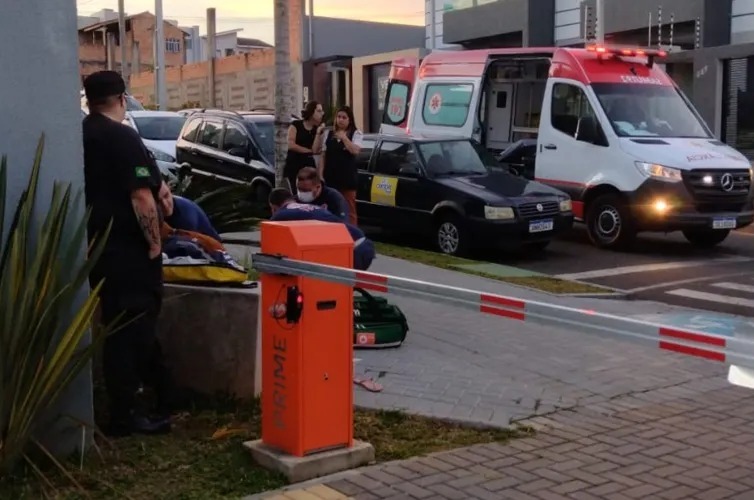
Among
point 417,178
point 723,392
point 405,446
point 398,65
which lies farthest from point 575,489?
point 398,65

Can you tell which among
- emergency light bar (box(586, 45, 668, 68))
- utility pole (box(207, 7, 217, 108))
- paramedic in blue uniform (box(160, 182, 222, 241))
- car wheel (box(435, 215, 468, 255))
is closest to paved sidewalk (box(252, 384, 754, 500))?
paramedic in blue uniform (box(160, 182, 222, 241))

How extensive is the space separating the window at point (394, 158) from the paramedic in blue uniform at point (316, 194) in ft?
18.3

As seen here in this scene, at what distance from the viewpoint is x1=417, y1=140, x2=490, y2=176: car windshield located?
13414 mm

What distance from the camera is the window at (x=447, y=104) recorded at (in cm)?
1612

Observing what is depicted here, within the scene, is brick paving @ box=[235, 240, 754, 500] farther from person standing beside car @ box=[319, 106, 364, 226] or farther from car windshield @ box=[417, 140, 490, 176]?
car windshield @ box=[417, 140, 490, 176]

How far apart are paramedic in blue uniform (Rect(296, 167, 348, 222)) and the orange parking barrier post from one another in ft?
8.82

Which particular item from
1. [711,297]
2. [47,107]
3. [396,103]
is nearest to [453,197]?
[711,297]

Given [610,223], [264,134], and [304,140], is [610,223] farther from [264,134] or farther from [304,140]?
[264,134]

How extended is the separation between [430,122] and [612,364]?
10003 mm

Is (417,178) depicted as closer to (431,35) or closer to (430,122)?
(430,122)

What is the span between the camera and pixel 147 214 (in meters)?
4.87

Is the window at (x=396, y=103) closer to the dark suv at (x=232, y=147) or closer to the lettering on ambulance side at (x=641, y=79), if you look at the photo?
the dark suv at (x=232, y=147)

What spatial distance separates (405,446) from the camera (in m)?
5.17

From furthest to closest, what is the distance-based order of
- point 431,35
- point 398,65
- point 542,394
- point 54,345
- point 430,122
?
point 431,35, point 398,65, point 430,122, point 542,394, point 54,345
